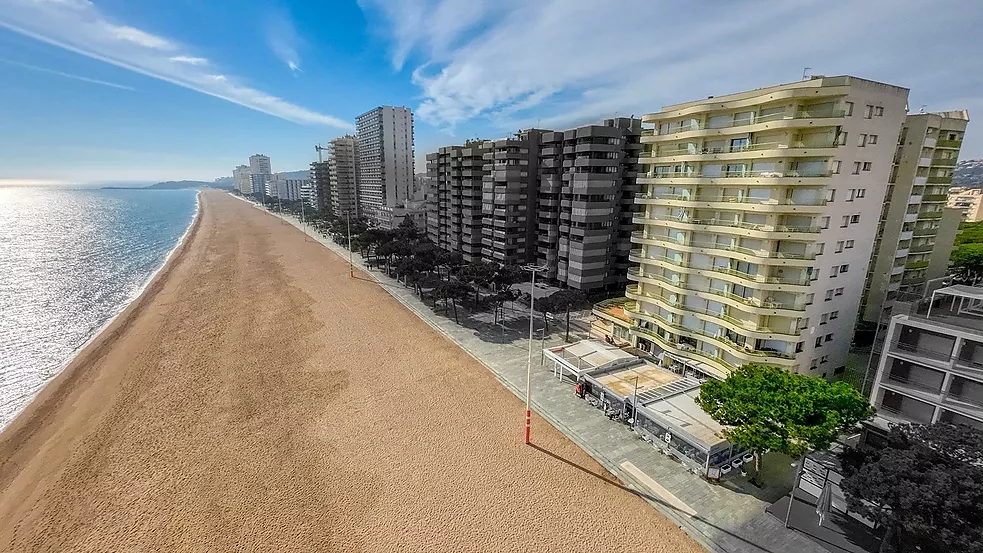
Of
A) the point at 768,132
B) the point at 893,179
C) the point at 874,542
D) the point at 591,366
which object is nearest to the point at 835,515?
the point at 874,542

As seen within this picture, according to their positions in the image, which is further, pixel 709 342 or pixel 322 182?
pixel 322 182

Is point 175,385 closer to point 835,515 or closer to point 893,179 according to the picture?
point 835,515

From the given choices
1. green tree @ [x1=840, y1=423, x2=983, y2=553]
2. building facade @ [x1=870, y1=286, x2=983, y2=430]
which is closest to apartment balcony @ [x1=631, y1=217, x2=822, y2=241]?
building facade @ [x1=870, y1=286, x2=983, y2=430]

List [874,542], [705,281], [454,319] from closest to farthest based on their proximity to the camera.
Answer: [874,542] → [705,281] → [454,319]

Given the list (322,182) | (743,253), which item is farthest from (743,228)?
(322,182)

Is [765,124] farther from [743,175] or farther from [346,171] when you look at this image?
[346,171]

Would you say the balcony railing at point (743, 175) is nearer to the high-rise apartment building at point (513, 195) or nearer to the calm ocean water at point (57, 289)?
the high-rise apartment building at point (513, 195)

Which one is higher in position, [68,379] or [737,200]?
[737,200]
